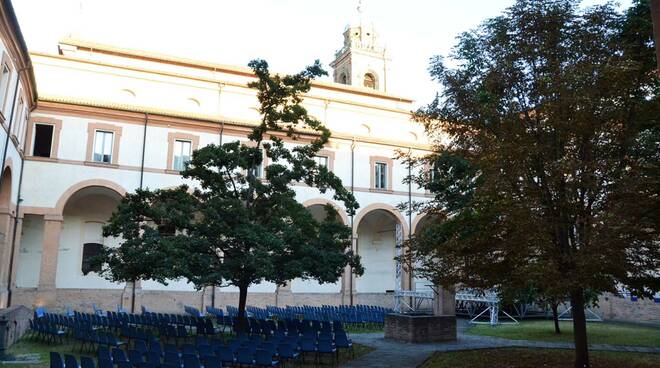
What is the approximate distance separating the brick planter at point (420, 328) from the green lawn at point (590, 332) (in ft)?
8.84

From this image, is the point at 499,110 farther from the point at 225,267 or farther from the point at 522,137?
the point at 225,267

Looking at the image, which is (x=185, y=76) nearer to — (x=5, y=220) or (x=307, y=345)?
(x=5, y=220)

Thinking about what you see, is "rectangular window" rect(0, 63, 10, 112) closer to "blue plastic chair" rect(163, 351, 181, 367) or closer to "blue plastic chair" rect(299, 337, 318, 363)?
"blue plastic chair" rect(163, 351, 181, 367)

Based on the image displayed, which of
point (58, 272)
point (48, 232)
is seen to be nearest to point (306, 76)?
point (48, 232)

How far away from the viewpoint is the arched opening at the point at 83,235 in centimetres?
2653

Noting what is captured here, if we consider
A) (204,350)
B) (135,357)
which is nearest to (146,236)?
(204,350)

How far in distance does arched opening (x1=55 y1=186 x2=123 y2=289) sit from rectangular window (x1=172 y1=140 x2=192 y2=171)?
3.21 metres

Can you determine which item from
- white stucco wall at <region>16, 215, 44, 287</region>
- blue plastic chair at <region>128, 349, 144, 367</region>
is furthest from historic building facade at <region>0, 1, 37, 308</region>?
blue plastic chair at <region>128, 349, 144, 367</region>

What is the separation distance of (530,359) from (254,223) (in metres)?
8.09

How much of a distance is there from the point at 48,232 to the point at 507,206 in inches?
873

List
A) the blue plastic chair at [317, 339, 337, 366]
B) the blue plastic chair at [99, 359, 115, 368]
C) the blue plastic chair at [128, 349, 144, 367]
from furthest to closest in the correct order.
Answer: the blue plastic chair at [317, 339, 337, 366] < the blue plastic chair at [128, 349, 144, 367] < the blue plastic chair at [99, 359, 115, 368]

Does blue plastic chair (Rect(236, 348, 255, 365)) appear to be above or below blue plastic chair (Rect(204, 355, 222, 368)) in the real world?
below

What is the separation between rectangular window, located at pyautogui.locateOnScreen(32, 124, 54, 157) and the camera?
2488cm

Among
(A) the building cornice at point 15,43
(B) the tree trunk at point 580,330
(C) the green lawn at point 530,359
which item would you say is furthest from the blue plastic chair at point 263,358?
(A) the building cornice at point 15,43
